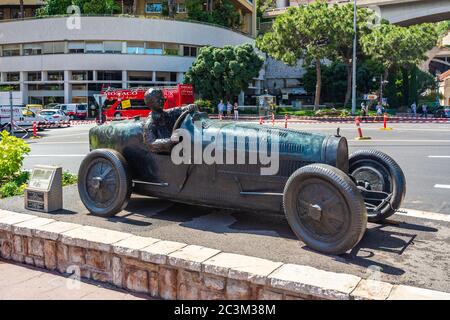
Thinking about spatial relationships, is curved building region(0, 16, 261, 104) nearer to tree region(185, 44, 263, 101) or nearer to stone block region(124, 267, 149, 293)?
tree region(185, 44, 263, 101)

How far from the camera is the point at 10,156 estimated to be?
790cm

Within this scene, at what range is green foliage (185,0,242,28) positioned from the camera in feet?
166

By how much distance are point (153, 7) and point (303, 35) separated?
21.9m

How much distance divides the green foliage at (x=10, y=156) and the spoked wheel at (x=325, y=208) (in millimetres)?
5365

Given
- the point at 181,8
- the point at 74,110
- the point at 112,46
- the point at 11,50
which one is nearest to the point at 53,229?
the point at 74,110

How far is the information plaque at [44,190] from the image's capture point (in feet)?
18.9

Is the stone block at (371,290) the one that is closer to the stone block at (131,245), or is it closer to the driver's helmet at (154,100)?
the stone block at (131,245)

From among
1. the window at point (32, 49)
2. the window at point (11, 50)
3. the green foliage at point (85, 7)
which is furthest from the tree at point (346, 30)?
the window at point (11, 50)

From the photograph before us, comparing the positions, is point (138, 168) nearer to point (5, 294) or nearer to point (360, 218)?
point (5, 294)

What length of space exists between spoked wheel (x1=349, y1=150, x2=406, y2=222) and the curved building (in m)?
42.0

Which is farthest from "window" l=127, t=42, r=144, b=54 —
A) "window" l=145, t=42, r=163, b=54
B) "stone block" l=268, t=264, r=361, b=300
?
"stone block" l=268, t=264, r=361, b=300

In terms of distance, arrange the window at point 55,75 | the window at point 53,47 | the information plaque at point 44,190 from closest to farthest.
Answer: the information plaque at point 44,190 → the window at point 53,47 → the window at point 55,75
